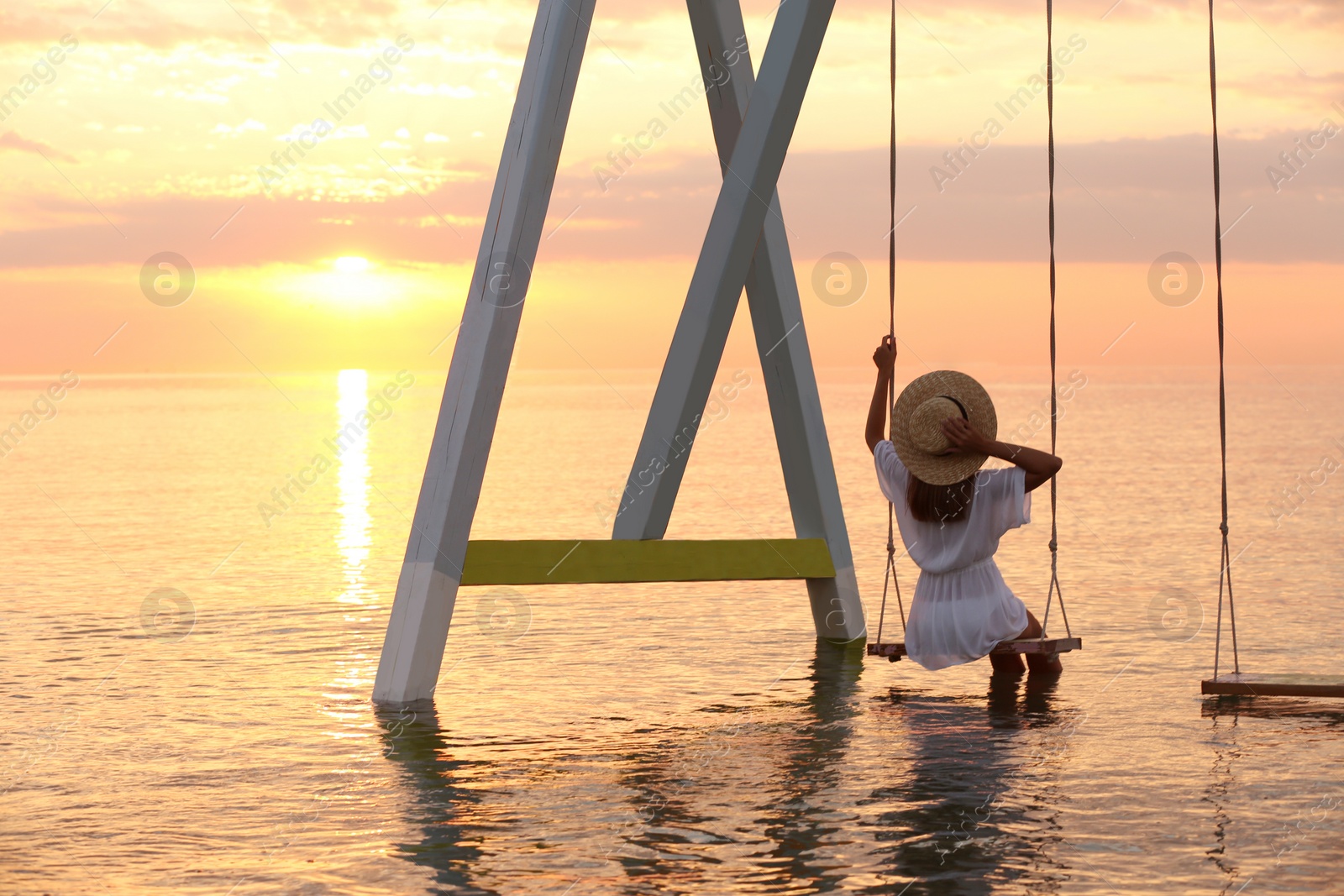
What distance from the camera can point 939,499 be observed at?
7410 mm

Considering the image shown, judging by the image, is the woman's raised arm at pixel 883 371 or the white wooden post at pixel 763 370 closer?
the woman's raised arm at pixel 883 371

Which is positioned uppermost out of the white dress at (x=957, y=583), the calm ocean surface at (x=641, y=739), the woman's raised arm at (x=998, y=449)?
A: the woman's raised arm at (x=998, y=449)

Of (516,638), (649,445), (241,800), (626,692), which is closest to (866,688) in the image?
(626,692)

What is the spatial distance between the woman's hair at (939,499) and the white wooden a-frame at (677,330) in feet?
5.35

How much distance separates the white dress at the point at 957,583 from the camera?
24.4ft

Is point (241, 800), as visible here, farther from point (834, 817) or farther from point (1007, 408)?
point (1007, 408)

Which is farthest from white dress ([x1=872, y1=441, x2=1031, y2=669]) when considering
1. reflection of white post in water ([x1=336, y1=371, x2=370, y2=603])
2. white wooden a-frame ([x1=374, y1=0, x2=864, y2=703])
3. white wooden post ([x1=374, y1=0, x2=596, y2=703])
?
reflection of white post in water ([x1=336, y1=371, x2=370, y2=603])

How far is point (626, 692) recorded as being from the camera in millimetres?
8156

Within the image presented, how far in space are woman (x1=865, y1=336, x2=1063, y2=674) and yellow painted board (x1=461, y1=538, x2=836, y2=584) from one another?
1400 mm

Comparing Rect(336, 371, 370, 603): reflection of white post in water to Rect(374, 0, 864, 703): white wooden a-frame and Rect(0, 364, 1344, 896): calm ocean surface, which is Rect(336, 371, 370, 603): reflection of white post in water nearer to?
Rect(0, 364, 1344, 896): calm ocean surface

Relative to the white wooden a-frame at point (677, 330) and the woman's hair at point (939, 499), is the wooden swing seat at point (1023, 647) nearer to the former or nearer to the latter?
the woman's hair at point (939, 499)

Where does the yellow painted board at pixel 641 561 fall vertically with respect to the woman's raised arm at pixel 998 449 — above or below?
below

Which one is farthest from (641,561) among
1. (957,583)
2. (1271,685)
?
(1271,685)

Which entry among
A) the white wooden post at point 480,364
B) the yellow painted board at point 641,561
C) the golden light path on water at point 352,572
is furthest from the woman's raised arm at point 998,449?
the golden light path on water at point 352,572
